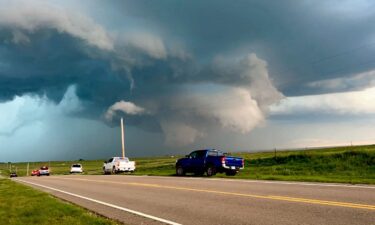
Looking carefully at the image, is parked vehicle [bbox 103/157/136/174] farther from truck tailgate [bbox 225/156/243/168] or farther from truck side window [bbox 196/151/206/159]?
truck tailgate [bbox 225/156/243/168]

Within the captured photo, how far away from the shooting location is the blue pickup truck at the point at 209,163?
2948 centimetres

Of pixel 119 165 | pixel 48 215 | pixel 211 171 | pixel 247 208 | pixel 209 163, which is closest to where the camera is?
pixel 247 208

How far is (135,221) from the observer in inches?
406

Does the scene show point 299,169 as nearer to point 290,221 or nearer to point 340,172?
point 340,172

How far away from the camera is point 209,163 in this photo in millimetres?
30344

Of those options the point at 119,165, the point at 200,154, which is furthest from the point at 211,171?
the point at 119,165

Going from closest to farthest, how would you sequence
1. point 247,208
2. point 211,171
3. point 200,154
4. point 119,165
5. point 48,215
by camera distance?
point 247,208 → point 48,215 → point 211,171 → point 200,154 → point 119,165

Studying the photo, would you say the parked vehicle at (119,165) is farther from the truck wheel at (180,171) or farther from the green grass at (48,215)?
the green grass at (48,215)

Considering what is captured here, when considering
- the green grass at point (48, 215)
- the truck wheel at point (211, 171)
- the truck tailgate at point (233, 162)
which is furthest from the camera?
the truck wheel at point (211, 171)

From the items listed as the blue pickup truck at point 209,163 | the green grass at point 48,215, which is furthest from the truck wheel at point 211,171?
the green grass at point 48,215

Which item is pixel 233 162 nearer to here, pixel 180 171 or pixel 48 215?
pixel 180 171

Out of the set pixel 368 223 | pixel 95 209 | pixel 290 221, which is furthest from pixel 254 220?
pixel 95 209

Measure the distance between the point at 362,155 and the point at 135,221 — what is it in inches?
933

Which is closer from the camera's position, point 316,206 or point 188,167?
point 316,206
